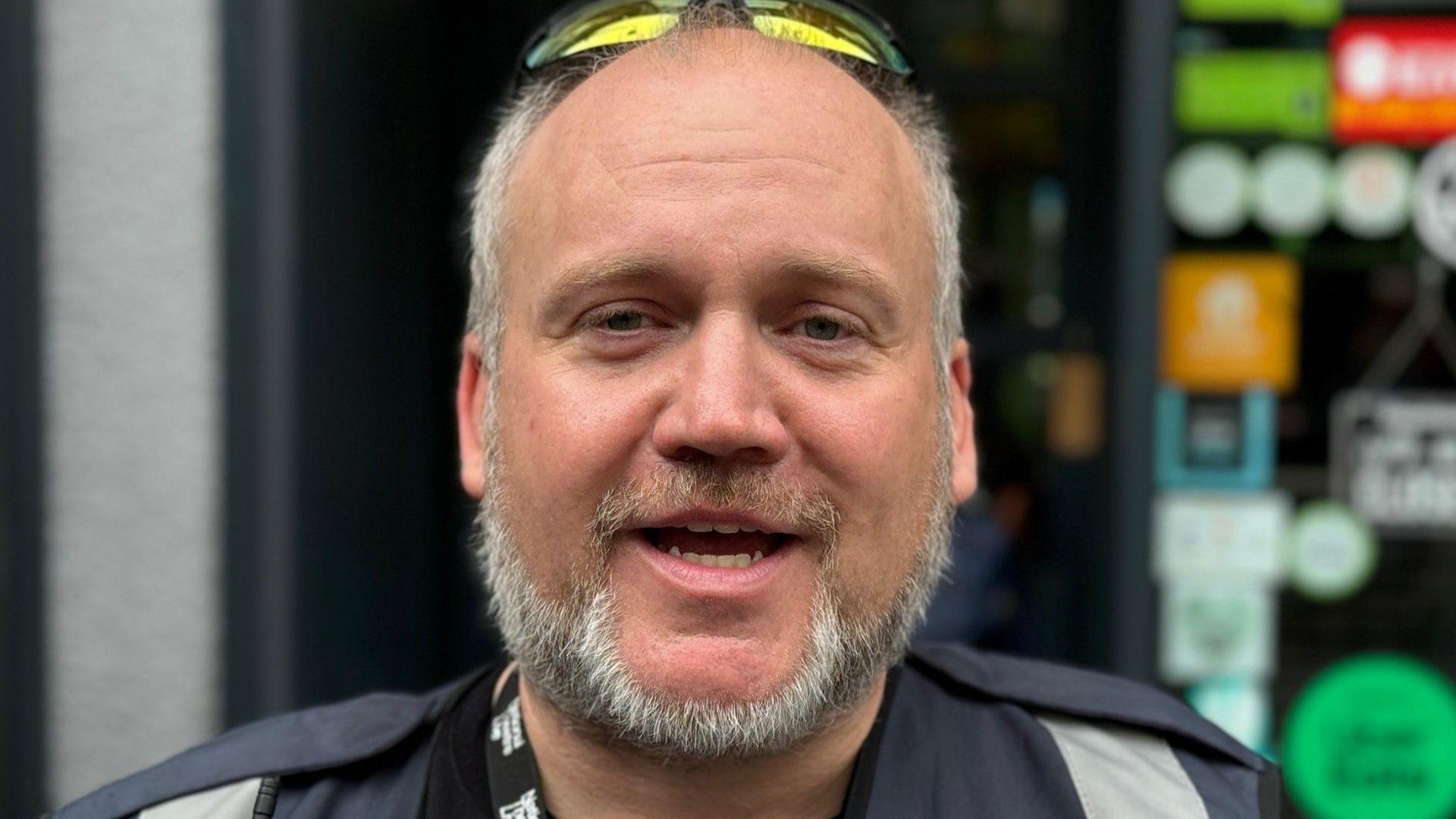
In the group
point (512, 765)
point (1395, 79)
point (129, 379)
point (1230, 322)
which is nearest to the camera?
point (512, 765)

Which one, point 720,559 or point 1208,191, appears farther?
point 1208,191

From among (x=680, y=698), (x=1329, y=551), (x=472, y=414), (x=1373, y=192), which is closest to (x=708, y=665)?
(x=680, y=698)

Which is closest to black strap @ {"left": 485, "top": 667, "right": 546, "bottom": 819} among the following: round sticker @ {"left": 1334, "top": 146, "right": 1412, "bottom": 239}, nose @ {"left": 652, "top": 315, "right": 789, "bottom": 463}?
nose @ {"left": 652, "top": 315, "right": 789, "bottom": 463}

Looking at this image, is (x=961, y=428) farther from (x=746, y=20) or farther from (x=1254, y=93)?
(x=1254, y=93)

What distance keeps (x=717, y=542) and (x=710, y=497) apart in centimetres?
6

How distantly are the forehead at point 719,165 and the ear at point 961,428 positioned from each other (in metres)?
0.18

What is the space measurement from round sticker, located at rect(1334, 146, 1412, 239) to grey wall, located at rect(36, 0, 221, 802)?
8.64 ft

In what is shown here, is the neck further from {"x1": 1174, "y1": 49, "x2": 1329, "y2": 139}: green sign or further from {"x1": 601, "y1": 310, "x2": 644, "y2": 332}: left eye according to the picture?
{"x1": 1174, "y1": 49, "x2": 1329, "y2": 139}: green sign

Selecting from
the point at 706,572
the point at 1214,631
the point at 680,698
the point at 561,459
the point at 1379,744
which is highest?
the point at 561,459

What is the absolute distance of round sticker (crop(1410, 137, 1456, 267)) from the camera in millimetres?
3373

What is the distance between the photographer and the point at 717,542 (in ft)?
4.70

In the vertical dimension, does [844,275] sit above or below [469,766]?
above

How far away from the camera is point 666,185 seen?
1.46 metres

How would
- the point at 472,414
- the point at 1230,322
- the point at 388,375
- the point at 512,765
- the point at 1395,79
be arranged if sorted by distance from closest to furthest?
the point at 512,765 → the point at 472,414 → the point at 1395,79 → the point at 1230,322 → the point at 388,375
